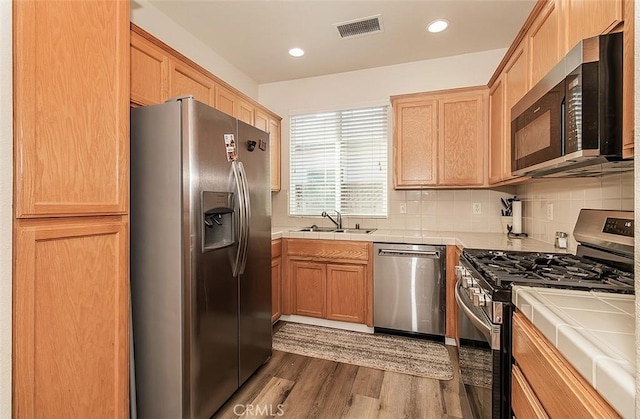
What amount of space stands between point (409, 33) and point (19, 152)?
273 cm

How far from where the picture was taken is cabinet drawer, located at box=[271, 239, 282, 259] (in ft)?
8.93

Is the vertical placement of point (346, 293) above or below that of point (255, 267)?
below

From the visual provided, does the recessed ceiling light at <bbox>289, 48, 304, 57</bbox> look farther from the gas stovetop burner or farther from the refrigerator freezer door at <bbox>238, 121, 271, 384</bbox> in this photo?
the gas stovetop burner

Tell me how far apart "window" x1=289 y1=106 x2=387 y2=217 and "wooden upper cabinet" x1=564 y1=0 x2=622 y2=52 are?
198 cm

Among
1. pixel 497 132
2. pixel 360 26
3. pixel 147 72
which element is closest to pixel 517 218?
pixel 497 132

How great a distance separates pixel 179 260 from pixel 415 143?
7.52ft

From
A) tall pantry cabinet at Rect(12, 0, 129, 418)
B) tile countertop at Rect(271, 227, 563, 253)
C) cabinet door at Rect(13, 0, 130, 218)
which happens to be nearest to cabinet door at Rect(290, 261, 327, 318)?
tile countertop at Rect(271, 227, 563, 253)

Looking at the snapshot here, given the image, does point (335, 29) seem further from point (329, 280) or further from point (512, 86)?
point (329, 280)

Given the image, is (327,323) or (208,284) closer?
(208,284)

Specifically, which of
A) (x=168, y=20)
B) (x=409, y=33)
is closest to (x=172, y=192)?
(x=168, y=20)

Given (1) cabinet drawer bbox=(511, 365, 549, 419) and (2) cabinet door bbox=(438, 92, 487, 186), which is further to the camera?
(2) cabinet door bbox=(438, 92, 487, 186)

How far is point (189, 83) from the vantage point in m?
2.16

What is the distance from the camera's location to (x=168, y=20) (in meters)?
2.38

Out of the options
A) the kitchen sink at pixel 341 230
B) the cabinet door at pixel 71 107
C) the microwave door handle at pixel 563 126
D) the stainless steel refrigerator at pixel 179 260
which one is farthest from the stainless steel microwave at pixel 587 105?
the kitchen sink at pixel 341 230
